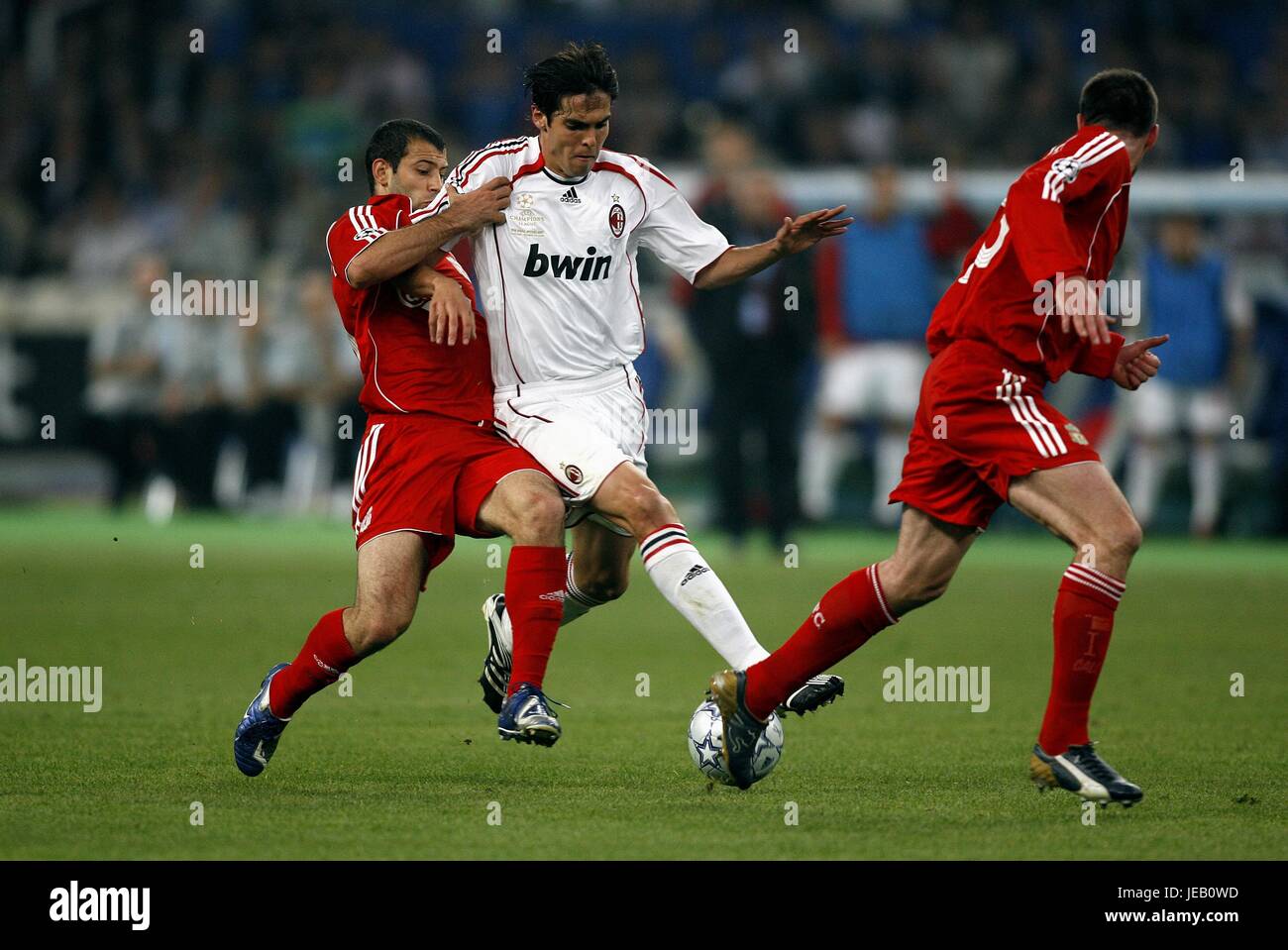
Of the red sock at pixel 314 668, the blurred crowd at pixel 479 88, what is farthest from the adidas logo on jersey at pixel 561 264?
the blurred crowd at pixel 479 88

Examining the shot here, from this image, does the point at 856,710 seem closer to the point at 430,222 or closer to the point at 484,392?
the point at 484,392

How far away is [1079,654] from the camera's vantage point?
595 cm

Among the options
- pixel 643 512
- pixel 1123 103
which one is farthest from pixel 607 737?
pixel 1123 103

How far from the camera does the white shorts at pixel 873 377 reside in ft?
53.2

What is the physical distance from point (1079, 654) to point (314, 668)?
7.70ft

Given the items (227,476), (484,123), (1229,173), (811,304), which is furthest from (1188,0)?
(227,476)

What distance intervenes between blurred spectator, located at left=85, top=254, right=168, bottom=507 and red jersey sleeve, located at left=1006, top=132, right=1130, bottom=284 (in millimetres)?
13385

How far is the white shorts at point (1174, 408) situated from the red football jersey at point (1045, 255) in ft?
32.6

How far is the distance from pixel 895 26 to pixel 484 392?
54.7ft

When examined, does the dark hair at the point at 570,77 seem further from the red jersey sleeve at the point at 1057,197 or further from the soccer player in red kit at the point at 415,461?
the red jersey sleeve at the point at 1057,197

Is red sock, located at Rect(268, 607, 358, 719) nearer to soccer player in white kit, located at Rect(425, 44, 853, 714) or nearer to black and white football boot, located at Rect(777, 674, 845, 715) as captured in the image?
soccer player in white kit, located at Rect(425, 44, 853, 714)

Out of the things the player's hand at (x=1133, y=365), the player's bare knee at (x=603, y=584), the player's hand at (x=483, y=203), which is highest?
the player's hand at (x=483, y=203)

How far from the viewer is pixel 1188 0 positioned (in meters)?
22.5

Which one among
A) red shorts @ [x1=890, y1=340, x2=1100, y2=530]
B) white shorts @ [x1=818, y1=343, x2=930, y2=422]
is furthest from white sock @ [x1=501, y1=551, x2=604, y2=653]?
white shorts @ [x1=818, y1=343, x2=930, y2=422]
